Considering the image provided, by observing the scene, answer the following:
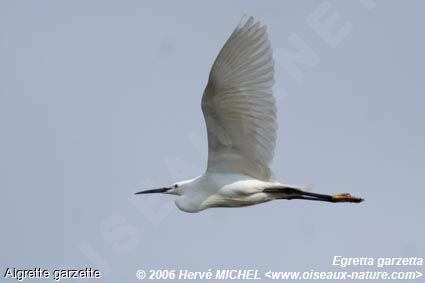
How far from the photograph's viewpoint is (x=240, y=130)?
11.6 metres

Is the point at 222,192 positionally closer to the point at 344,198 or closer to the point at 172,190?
the point at 172,190

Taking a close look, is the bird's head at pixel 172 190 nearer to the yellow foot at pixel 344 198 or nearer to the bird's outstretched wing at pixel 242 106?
the bird's outstretched wing at pixel 242 106

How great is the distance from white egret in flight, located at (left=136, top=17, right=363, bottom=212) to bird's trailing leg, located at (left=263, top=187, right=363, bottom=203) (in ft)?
0.04

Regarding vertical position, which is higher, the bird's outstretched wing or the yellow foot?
the bird's outstretched wing

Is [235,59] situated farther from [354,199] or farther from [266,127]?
[354,199]

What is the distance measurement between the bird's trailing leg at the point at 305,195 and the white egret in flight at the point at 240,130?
1 cm

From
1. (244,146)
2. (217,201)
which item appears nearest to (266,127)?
(244,146)

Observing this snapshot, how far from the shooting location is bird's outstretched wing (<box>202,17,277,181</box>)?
11047 millimetres

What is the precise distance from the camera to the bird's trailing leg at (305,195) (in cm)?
1176

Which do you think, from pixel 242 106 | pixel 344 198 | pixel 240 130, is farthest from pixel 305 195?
pixel 242 106

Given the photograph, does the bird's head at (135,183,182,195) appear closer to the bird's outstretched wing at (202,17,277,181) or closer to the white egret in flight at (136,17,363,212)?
the white egret in flight at (136,17,363,212)

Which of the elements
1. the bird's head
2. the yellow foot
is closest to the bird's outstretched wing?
the bird's head

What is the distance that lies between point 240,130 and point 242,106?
0.34m

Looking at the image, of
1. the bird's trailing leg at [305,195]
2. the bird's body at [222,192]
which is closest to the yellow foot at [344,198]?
the bird's trailing leg at [305,195]
